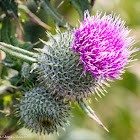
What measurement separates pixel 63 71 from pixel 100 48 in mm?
483

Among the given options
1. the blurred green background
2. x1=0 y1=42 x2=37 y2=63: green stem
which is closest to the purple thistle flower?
x1=0 y1=42 x2=37 y2=63: green stem

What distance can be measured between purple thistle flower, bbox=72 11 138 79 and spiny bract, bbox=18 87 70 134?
620 millimetres

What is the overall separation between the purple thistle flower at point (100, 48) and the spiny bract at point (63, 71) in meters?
0.11

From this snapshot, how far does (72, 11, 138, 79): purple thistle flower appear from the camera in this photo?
6.70ft

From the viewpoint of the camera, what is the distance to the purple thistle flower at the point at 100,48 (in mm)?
2043

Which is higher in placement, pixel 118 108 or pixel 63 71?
pixel 63 71

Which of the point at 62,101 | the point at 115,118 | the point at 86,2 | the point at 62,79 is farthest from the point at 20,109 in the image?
the point at 115,118

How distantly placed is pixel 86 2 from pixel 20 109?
156 centimetres

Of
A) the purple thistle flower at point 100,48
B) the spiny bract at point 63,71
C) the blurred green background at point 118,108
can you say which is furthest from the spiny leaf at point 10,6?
the blurred green background at point 118,108

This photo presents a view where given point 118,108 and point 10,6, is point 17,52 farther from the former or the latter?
point 118,108

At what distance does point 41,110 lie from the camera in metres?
2.35

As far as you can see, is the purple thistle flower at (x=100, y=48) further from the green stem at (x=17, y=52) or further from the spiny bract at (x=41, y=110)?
the spiny bract at (x=41, y=110)

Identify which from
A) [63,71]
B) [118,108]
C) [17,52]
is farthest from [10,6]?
[118,108]

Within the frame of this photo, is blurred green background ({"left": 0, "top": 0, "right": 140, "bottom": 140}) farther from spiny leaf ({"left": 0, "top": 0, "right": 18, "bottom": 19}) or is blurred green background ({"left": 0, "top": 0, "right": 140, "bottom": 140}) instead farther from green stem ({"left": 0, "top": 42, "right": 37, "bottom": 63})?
green stem ({"left": 0, "top": 42, "right": 37, "bottom": 63})
